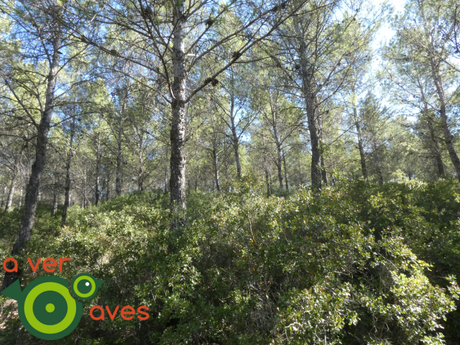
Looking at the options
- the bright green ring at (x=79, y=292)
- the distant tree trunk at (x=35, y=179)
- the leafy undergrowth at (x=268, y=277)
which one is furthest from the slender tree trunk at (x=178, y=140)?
the distant tree trunk at (x=35, y=179)

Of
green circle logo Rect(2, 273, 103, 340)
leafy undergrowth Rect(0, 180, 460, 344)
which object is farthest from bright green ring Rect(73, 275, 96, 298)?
green circle logo Rect(2, 273, 103, 340)

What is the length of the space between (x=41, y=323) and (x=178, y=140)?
125 inches

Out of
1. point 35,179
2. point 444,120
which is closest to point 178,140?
point 35,179

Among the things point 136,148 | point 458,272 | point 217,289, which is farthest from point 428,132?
point 136,148

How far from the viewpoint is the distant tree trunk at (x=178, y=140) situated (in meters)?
3.95

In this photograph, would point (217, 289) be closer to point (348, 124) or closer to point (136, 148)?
point (136, 148)

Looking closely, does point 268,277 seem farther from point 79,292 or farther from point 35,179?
point 35,179

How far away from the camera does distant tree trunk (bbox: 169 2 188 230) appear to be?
3.95 m

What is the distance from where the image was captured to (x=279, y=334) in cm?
206

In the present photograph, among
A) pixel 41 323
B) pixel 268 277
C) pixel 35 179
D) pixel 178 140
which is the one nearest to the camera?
pixel 41 323

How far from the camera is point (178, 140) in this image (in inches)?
169

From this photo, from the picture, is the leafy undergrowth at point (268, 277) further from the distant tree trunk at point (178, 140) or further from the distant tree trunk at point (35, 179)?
the distant tree trunk at point (35, 179)

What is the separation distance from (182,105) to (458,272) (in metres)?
5.53

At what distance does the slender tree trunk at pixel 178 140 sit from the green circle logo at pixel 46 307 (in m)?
1.94
